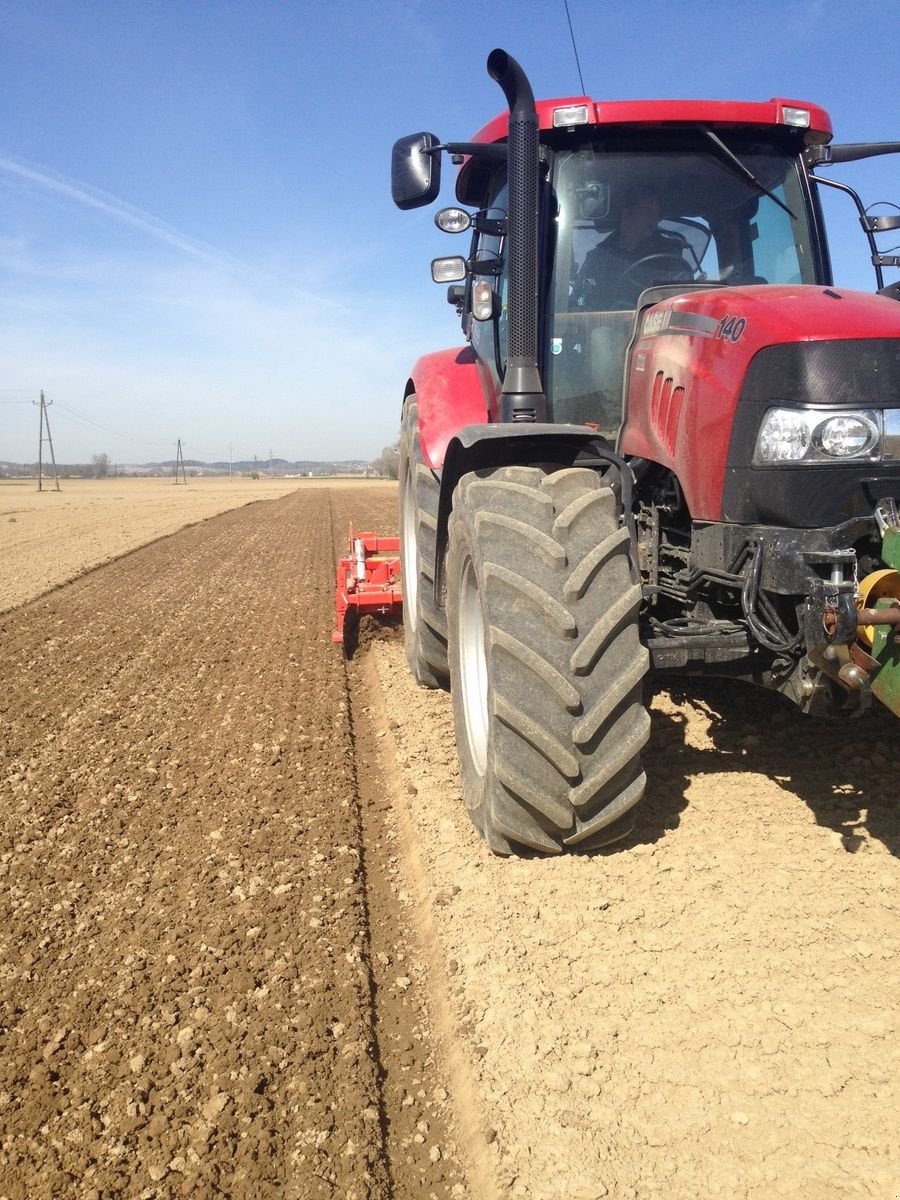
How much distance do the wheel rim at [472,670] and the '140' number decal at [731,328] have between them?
1101 millimetres

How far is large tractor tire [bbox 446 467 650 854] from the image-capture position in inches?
101

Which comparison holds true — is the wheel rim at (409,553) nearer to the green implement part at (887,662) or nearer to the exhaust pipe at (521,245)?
the exhaust pipe at (521,245)

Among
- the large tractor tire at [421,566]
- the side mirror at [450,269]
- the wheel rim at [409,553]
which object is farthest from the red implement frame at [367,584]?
the side mirror at [450,269]

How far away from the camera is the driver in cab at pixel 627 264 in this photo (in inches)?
139

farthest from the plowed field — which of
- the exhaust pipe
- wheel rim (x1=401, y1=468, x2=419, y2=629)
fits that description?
the exhaust pipe

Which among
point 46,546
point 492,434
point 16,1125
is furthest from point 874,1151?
point 46,546

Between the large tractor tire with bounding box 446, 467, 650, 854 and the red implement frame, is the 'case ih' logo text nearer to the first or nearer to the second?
the large tractor tire with bounding box 446, 467, 650, 854

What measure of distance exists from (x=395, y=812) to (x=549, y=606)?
1351 millimetres

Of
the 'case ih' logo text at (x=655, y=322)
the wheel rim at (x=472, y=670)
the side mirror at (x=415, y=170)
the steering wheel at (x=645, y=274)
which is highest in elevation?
the side mirror at (x=415, y=170)

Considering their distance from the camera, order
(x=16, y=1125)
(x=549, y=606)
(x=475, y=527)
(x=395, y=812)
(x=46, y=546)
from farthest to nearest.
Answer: (x=46, y=546)
(x=395, y=812)
(x=475, y=527)
(x=549, y=606)
(x=16, y=1125)

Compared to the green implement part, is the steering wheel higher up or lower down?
higher up

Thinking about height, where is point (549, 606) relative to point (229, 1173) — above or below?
above

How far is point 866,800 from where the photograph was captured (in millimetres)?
3314

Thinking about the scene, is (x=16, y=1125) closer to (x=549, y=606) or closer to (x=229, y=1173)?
(x=229, y=1173)
